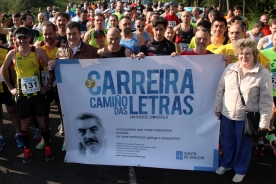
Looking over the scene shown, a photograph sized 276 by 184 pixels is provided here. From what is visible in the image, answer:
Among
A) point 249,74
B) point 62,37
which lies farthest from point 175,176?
point 62,37

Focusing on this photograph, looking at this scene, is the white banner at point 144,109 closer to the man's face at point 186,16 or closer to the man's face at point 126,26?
the man's face at point 126,26

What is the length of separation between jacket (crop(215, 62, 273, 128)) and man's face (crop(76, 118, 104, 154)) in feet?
5.62

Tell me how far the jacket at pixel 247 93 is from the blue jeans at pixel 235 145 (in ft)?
0.50

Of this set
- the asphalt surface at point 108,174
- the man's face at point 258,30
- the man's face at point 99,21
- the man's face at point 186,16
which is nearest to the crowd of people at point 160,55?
the asphalt surface at point 108,174

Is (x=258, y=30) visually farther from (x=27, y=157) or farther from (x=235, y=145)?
(x=27, y=157)

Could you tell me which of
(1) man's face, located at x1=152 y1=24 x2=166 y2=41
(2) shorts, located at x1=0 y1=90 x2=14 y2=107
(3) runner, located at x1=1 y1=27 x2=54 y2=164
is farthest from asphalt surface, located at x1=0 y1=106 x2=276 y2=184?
(1) man's face, located at x1=152 y1=24 x2=166 y2=41

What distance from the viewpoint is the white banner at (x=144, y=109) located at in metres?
3.90

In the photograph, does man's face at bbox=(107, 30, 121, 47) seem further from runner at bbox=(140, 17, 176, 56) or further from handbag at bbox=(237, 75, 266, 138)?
handbag at bbox=(237, 75, 266, 138)

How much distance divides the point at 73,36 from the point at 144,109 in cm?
149

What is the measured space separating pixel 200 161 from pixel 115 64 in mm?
1772

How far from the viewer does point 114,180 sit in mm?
3990

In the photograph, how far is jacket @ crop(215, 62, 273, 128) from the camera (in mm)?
3422

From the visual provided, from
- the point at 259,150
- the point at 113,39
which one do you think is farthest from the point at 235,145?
the point at 113,39

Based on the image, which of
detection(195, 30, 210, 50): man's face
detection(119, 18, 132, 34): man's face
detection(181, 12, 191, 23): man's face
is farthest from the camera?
detection(181, 12, 191, 23): man's face
